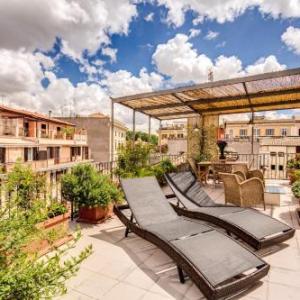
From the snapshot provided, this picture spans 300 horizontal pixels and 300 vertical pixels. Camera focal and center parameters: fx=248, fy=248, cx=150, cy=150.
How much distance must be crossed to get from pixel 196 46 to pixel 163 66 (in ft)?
30.6

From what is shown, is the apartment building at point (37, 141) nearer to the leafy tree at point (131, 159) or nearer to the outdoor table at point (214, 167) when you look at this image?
the outdoor table at point (214, 167)

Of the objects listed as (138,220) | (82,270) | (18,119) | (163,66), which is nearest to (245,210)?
(138,220)

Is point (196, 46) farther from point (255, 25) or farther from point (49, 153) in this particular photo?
point (49, 153)

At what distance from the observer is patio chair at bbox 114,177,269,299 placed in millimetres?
2178

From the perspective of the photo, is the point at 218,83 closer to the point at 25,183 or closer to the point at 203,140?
the point at 25,183

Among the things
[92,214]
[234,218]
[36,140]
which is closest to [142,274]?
[234,218]

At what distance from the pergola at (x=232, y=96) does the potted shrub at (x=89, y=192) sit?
10.4 ft

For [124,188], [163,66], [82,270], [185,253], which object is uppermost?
[163,66]

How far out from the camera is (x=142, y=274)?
9.00 feet

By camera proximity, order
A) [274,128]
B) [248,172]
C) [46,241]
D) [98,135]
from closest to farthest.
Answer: [46,241], [248,172], [98,135], [274,128]

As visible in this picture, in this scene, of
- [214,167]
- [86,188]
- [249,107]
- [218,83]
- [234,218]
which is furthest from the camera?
[249,107]

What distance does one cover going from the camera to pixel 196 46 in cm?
952

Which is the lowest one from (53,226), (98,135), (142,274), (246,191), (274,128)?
(142,274)

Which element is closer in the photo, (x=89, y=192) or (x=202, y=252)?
(x=202, y=252)
